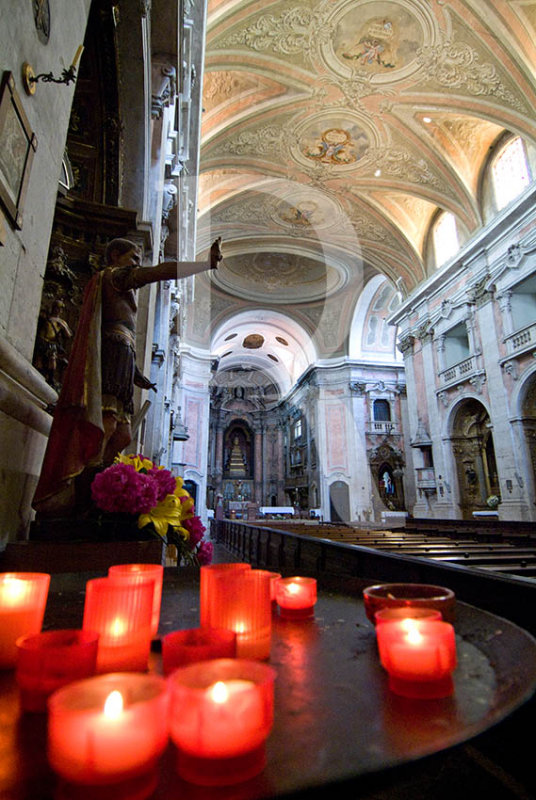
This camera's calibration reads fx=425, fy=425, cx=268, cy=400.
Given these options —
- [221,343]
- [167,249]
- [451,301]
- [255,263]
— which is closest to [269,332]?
[221,343]

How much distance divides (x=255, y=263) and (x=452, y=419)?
36.7 ft

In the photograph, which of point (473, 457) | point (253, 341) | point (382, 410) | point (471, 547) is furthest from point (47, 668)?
point (253, 341)

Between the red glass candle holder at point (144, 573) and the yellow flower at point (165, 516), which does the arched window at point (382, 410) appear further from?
the red glass candle holder at point (144, 573)

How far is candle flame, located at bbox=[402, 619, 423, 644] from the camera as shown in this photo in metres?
0.62

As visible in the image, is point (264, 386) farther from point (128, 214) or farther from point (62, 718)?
point (62, 718)

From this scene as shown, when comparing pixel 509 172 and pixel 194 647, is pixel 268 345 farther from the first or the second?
pixel 194 647

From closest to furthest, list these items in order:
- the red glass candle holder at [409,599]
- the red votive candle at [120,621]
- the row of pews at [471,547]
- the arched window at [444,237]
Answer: the red votive candle at [120,621]
the red glass candle holder at [409,599]
the row of pews at [471,547]
the arched window at [444,237]

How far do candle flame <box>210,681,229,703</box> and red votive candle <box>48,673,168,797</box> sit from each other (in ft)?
0.17

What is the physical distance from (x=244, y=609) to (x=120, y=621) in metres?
0.20

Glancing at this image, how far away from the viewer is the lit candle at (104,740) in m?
0.36

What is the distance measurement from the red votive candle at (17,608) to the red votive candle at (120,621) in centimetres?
11

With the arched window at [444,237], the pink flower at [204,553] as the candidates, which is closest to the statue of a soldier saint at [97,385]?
the pink flower at [204,553]

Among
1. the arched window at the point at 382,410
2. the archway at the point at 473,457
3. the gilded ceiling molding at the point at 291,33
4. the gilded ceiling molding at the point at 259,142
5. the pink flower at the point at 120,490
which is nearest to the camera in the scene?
the pink flower at the point at 120,490

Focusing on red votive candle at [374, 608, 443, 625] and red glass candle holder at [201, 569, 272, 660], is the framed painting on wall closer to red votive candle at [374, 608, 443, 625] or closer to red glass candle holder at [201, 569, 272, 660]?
red glass candle holder at [201, 569, 272, 660]
